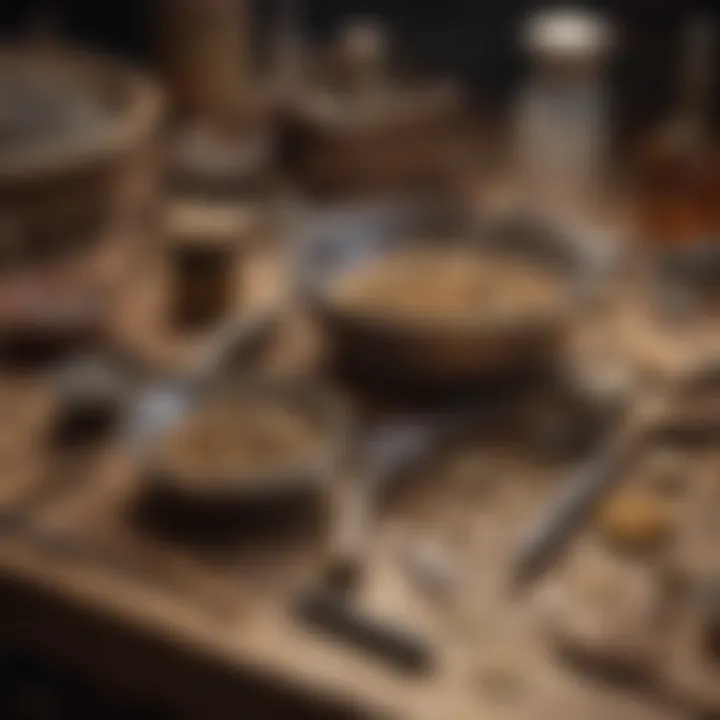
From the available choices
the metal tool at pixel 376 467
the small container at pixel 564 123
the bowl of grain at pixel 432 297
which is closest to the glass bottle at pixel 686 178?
the small container at pixel 564 123

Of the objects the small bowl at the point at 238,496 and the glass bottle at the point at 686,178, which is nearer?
the small bowl at the point at 238,496

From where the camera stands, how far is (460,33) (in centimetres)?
182

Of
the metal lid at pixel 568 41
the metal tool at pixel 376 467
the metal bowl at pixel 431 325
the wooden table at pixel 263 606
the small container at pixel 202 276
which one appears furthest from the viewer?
the metal lid at pixel 568 41

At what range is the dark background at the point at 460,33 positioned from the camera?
5.56 ft

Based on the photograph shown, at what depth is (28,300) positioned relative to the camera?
1.21 metres

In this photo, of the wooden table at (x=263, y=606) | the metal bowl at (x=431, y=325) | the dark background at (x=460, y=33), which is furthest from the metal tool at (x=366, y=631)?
the dark background at (x=460, y=33)

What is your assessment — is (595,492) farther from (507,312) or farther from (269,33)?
(269,33)

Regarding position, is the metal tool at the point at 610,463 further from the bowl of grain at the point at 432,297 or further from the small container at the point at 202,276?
the small container at the point at 202,276

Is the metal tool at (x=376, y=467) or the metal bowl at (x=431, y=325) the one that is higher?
the metal bowl at (x=431, y=325)

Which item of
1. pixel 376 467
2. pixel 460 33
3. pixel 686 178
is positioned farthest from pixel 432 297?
pixel 460 33

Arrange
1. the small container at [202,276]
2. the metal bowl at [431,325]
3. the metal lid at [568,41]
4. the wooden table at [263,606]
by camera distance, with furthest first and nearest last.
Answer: the metal lid at [568,41], the small container at [202,276], the metal bowl at [431,325], the wooden table at [263,606]

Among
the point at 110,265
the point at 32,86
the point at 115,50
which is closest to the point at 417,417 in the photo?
the point at 110,265

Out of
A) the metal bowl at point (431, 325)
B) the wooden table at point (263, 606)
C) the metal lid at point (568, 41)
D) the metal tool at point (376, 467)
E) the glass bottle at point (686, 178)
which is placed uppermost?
the metal lid at point (568, 41)

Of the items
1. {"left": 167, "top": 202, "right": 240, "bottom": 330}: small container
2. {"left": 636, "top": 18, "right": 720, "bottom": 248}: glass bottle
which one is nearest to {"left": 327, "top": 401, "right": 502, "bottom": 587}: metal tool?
{"left": 167, "top": 202, "right": 240, "bottom": 330}: small container
